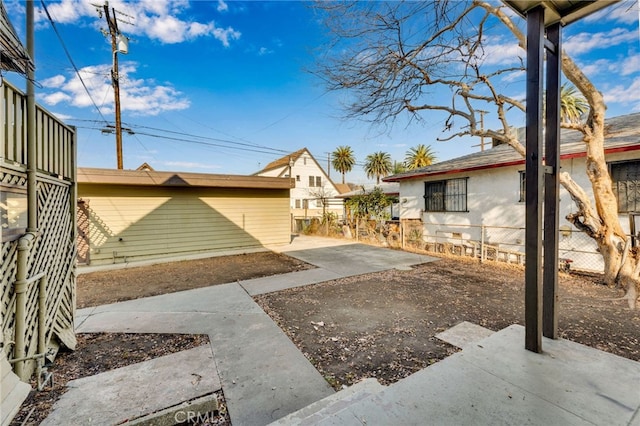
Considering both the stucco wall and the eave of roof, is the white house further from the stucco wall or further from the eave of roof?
the stucco wall

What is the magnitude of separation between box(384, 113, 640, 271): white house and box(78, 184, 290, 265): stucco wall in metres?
5.44

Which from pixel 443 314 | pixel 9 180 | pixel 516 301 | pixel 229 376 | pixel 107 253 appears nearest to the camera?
pixel 9 180

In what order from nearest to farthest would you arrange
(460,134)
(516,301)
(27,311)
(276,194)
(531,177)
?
(531,177) → (27,311) → (516,301) → (460,134) → (276,194)

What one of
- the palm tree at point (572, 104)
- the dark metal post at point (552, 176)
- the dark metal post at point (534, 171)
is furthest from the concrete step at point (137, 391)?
the palm tree at point (572, 104)

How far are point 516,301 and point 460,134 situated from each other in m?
3.78

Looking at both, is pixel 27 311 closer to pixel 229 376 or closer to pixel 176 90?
pixel 229 376

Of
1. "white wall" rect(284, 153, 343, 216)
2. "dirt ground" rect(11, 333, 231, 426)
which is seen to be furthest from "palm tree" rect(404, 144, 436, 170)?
"dirt ground" rect(11, 333, 231, 426)

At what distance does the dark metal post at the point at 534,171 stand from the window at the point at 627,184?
665 centimetres

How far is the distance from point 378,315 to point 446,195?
24.2ft

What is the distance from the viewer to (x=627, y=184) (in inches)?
240

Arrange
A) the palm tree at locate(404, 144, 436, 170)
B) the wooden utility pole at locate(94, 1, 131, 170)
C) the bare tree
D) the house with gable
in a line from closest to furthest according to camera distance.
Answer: the bare tree
the wooden utility pole at locate(94, 1, 131, 170)
the house with gable
the palm tree at locate(404, 144, 436, 170)

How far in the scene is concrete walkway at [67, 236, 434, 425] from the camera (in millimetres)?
2117

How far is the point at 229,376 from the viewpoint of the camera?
8.02 ft

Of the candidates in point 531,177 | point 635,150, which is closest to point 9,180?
point 531,177
